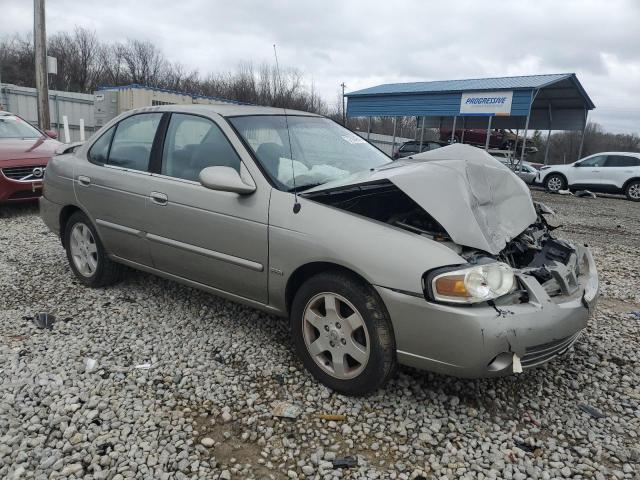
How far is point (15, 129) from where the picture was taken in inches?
326

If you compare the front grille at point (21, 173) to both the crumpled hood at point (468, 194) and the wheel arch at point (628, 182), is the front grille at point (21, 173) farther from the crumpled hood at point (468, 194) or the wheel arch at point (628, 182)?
the wheel arch at point (628, 182)

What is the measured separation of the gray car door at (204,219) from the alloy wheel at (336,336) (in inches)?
15.8

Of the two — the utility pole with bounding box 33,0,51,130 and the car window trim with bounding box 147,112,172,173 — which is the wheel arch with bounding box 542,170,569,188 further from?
the car window trim with bounding box 147,112,172,173

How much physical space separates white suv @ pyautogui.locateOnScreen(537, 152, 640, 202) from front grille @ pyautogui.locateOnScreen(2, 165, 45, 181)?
16569 mm

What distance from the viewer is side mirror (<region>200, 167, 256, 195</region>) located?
296 cm

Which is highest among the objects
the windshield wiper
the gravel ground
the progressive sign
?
the progressive sign

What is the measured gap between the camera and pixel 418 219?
2.95 m

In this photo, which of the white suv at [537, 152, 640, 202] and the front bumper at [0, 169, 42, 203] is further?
the white suv at [537, 152, 640, 202]

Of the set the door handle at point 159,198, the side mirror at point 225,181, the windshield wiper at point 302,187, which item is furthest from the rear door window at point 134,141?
the windshield wiper at point 302,187

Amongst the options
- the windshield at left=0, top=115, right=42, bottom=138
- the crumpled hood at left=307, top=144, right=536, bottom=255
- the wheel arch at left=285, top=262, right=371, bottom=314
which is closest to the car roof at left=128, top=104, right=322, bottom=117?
the crumpled hood at left=307, top=144, right=536, bottom=255

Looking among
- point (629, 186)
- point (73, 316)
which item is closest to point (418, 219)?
point (73, 316)

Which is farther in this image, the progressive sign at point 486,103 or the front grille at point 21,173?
the progressive sign at point 486,103

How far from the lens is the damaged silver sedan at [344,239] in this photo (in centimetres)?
240

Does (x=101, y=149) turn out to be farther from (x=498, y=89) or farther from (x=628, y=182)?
(x=498, y=89)
